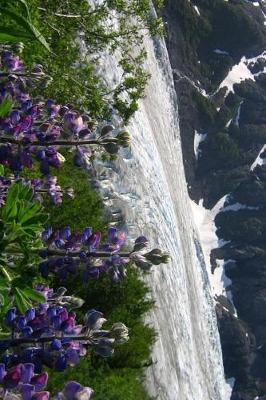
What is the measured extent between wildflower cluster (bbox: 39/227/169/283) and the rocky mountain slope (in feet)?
212

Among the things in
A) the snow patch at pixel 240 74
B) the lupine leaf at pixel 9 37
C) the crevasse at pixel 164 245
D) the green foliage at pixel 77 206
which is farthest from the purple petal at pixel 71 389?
the snow patch at pixel 240 74

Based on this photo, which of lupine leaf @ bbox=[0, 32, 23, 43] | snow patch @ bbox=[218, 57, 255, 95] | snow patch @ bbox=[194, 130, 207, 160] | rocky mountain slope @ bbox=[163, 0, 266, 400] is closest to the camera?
lupine leaf @ bbox=[0, 32, 23, 43]

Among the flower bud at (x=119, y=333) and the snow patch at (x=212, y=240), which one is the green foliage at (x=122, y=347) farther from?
the snow patch at (x=212, y=240)

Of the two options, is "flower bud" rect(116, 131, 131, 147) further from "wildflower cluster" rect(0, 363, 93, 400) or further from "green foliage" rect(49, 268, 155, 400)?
"green foliage" rect(49, 268, 155, 400)

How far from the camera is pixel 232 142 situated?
79438 mm

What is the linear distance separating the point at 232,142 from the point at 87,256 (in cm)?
7868

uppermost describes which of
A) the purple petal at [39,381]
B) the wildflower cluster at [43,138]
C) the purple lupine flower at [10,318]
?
the wildflower cluster at [43,138]

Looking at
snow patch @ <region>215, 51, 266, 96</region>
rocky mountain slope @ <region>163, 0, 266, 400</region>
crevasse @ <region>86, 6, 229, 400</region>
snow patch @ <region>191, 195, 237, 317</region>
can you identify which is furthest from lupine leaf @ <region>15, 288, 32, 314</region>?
snow patch @ <region>215, 51, 266, 96</region>

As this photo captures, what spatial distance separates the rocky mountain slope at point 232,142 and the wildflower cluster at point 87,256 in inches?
2546

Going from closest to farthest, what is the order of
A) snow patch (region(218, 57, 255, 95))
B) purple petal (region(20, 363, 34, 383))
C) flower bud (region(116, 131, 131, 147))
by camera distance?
purple petal (region(20, 363, 34, 383)) → flower bud (region(116, 131, 131, 147)) → snow patch (region(218, 57, 255, 95))

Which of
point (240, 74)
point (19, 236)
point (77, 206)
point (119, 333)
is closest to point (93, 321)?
point (119, 333)

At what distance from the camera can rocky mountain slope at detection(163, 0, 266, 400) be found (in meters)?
67.3

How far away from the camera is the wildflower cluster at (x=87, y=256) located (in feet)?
8.55

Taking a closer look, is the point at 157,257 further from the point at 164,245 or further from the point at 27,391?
the point at 164,245
